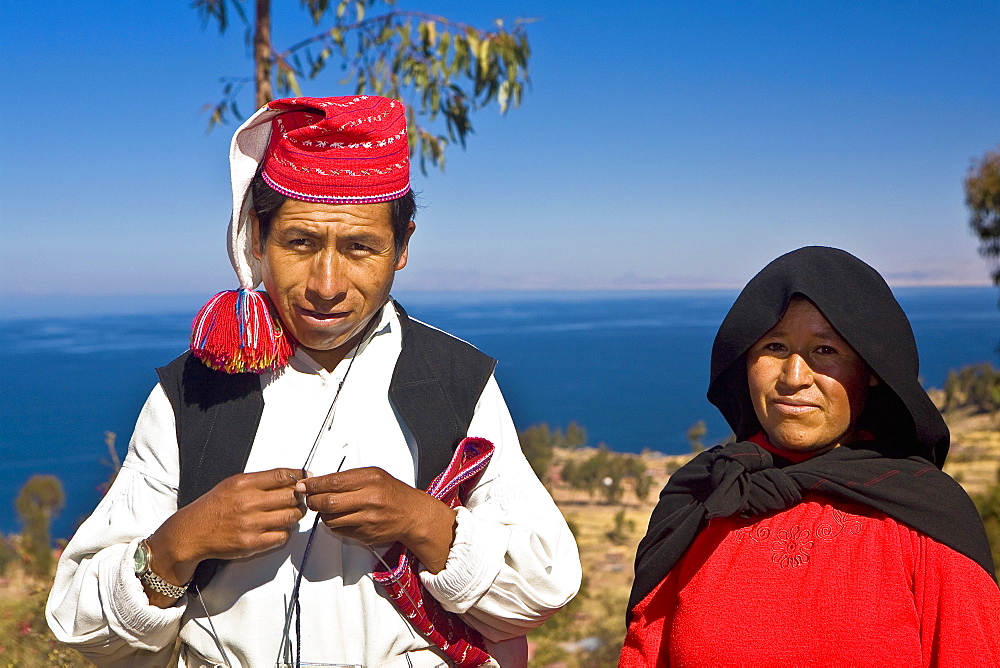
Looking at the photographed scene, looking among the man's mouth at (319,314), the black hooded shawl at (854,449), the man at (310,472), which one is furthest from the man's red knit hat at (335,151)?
the black hooded shawl at (854,449)

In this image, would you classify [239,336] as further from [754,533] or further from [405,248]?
[754,533]

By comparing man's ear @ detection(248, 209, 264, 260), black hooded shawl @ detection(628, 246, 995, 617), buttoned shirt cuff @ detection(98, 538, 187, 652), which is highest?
man's ear @ detection(248, 209, 264, 260)

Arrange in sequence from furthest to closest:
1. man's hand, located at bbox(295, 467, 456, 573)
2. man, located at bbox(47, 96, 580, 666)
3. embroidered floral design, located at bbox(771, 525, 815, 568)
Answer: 1. embroidered floral design, located at bbox(771, 525, 815, 568)
2. man, located at bbox(47, 96, 580, 666)
3. man's hand, located at bbox(295, 467, 456, 573)

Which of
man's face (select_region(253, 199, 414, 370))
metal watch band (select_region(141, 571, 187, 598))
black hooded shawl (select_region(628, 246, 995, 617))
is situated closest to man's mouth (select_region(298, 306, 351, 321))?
man's face (select_region(253, 199, 414, 370))

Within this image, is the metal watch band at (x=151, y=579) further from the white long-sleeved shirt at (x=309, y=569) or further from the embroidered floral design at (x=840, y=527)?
the embroidered floral design at (x=840, y=527)

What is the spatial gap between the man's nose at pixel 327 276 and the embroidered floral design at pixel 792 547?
117cm

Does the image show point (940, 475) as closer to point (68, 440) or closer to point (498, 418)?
point (498, 418)

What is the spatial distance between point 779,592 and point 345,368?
1.14 meters

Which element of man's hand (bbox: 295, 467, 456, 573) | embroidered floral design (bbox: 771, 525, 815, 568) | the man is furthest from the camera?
embroidered floral design (bbox: 771, 525, 815, 568)

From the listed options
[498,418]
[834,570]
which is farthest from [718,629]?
[498,418]

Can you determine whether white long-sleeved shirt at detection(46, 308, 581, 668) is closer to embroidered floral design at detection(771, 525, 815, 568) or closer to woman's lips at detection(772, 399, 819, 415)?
embroidered floral design at detection(771, 525, 815, 568)

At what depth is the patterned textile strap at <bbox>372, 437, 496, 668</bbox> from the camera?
79.8 inches

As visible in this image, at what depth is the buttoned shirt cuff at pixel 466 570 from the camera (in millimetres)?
2014

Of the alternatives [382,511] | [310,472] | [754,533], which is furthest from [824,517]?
[310,472]
